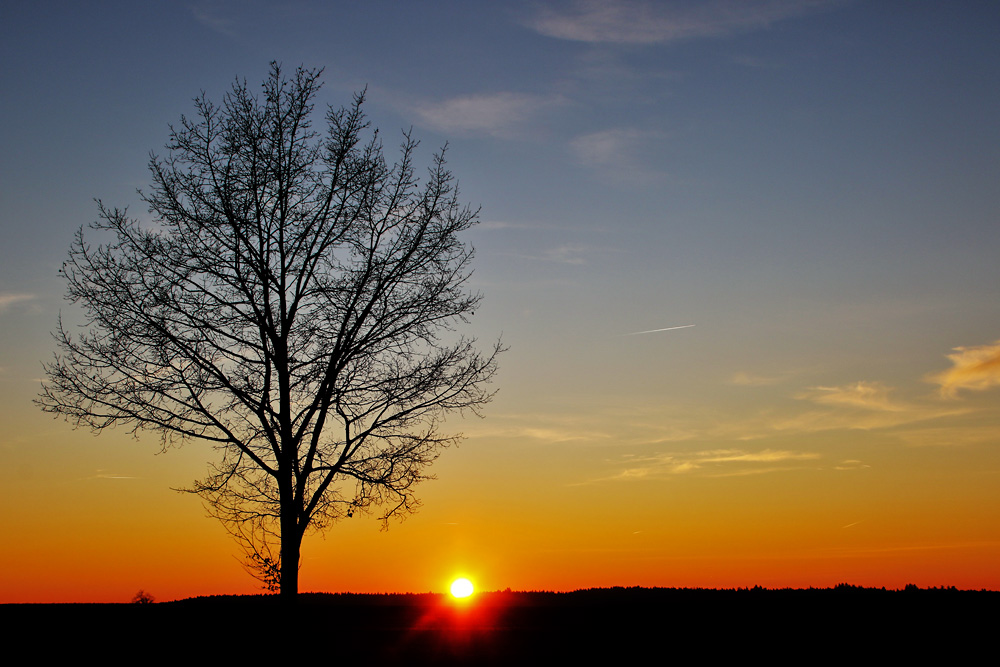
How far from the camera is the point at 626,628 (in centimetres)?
1246

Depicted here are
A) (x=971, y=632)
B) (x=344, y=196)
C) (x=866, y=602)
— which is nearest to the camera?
(x=971, y=632)

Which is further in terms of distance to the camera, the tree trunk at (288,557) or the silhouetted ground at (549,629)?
the tree trunk at (288,557)

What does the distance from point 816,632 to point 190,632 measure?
9.50 meters

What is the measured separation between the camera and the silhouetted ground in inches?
436

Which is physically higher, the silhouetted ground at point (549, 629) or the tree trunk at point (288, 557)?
the tree trunk at point (288, 557)

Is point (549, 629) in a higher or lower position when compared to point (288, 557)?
lower

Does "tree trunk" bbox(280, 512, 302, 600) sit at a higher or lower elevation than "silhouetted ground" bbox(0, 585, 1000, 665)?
higher

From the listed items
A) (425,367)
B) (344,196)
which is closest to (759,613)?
(425,367)

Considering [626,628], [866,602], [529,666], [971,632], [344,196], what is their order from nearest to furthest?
[529,666] < [971,632] < [626,628] < [866,602] < [344,196]

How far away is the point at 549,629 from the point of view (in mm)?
12539

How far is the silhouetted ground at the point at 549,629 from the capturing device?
11.1 metres

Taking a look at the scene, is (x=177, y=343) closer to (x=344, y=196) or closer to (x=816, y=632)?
(x=344, y=196)

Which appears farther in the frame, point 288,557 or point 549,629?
point 288,557

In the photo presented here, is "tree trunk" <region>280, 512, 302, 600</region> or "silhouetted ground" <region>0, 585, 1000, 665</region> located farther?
"tree trunk" <region>280, 512, 302, 600</region>
